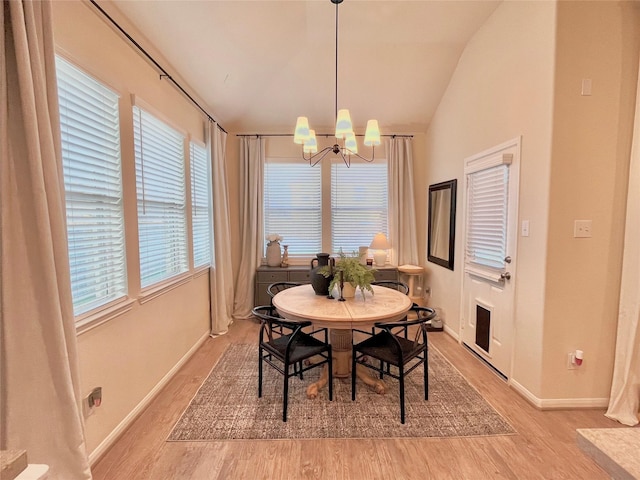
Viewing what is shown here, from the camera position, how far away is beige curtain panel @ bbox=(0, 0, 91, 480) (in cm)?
121

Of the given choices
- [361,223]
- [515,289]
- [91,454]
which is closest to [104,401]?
[91,454]

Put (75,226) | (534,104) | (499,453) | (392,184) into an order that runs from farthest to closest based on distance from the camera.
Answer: (392,184) < (534,104) < (499,453) < (75,226)

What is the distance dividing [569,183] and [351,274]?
5.43 ft

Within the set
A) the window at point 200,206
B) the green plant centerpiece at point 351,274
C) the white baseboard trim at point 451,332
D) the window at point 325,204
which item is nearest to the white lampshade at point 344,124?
the green plant centerpiece at point 351,274

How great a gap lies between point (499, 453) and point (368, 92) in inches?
152

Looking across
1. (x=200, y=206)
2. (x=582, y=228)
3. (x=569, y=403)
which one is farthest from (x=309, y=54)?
A: (x=569, y=403)

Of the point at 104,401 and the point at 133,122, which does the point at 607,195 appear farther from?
the point at 104,401

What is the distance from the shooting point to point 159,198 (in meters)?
2.64

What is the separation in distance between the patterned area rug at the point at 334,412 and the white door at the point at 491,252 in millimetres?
500

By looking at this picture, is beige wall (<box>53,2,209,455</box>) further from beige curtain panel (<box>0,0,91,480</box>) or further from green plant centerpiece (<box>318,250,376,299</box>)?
green plant centerpiece (<box>318,250,376,299</box>)

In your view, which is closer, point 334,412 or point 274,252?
point 334,412

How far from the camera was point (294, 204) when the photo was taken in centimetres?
466

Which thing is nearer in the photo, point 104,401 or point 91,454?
point 91,454

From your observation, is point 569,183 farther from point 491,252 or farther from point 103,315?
point 103,315
